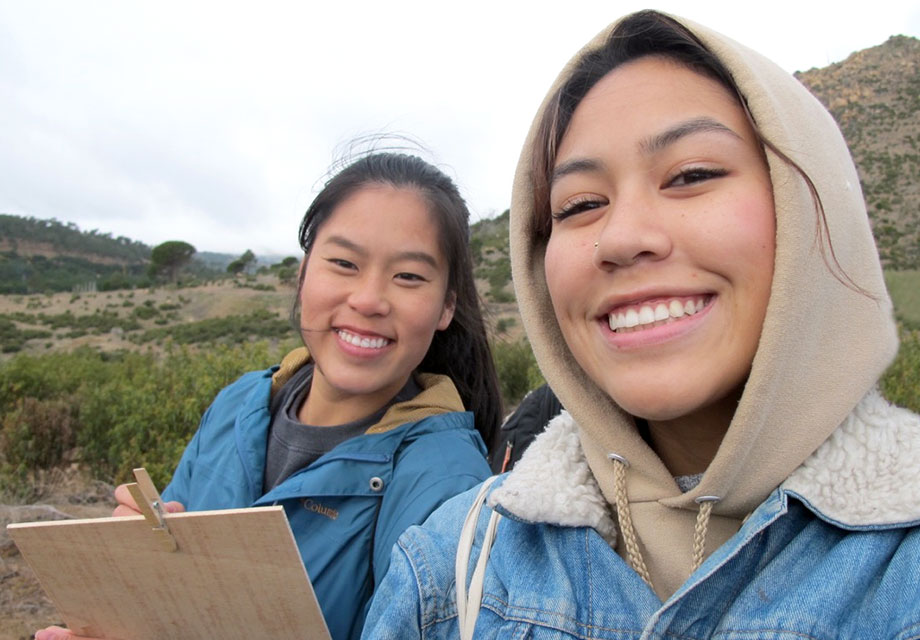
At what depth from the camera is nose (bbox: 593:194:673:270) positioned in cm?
98

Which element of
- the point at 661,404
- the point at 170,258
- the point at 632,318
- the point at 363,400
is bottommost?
the point at 363,400

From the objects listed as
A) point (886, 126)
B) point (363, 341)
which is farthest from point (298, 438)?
point (886, 126)

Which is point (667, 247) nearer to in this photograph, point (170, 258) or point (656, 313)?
point (656, 313)

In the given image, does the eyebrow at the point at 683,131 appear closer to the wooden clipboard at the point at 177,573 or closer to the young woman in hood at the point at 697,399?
the young woman in hood at the point at 697,399

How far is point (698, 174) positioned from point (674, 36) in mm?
278

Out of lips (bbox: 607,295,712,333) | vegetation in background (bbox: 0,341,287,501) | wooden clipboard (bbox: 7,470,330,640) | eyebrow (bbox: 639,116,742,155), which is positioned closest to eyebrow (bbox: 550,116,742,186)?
eyebrow (bbox: 639,116,742,155)

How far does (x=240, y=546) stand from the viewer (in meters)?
1.24

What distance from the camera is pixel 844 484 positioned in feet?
2.90

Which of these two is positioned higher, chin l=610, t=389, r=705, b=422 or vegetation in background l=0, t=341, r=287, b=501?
chin l=610, t=389, r=705, b=422

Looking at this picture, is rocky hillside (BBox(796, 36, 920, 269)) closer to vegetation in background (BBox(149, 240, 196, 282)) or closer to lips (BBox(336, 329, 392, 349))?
lips (BBox(336, 329, 392, 349))

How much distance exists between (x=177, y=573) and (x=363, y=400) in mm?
776

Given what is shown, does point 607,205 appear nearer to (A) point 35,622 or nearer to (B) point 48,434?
(A) point 35,622

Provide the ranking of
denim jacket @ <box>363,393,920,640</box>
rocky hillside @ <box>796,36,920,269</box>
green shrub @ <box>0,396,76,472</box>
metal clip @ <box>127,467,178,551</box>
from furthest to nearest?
rocky hillside @ <box>796,36,920,269</box> → green shrub @ <box>0,396,76,472</box> → metal clip @ <box>127,467,178,551</box> → denim jacket @ <box>363,393,920,640</box>

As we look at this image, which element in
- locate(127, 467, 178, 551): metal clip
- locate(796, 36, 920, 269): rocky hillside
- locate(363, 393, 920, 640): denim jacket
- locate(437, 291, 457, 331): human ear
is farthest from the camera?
locate(796, 36, 920, 269): rocky hillside
